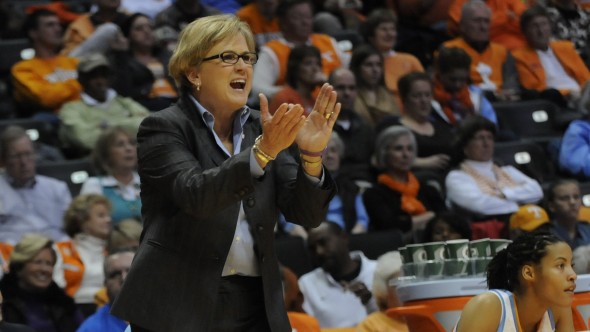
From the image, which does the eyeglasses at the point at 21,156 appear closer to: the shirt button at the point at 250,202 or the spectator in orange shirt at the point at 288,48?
the spectator in orange shirt at the point at 288,48

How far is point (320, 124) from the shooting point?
9.20 feet

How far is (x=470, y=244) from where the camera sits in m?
4.07

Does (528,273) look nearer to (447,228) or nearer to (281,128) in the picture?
(281,128)

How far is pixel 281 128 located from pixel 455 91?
19.6 feet

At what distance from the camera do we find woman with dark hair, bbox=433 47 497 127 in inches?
331

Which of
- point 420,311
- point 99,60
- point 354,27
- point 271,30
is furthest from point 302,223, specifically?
point 354,27

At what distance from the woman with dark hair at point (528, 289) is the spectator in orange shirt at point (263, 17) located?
5.24 meters

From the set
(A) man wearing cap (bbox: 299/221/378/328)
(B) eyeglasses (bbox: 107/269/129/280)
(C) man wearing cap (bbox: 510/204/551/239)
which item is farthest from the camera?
(C) man wearing cap (bbox: 510/204/551/239)

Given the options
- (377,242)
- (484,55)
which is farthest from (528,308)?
(484,55)

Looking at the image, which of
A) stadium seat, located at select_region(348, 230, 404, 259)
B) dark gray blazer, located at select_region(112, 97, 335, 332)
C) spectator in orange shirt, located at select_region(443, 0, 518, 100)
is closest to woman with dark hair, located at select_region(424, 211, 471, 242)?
stadium seat, located at select_region(348, 230, 404, 259)

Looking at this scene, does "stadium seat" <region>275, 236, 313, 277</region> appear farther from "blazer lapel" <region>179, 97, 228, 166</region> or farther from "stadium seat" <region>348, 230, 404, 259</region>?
"blazer lapel" <region>179, 97, 228, 166</region>

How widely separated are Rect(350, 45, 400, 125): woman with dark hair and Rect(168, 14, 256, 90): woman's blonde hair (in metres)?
5.24

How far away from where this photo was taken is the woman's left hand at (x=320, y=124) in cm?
277

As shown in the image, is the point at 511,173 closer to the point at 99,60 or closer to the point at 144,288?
the point at 99,60
